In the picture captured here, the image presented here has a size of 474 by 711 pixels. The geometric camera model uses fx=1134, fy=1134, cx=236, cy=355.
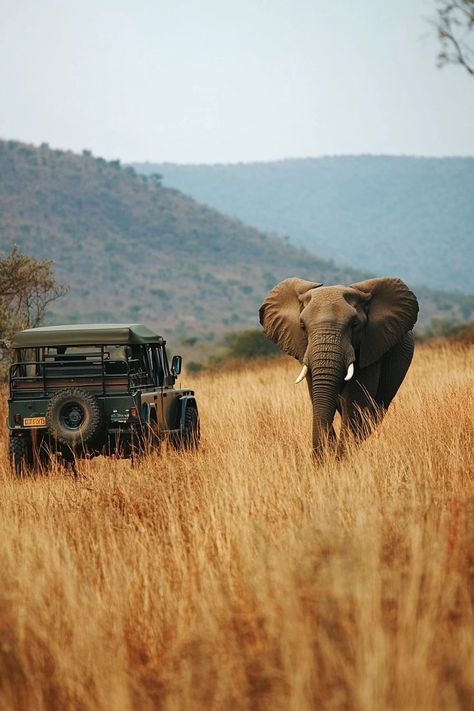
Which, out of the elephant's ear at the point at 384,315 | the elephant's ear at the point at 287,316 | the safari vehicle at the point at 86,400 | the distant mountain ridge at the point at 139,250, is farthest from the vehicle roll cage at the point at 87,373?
the distant mountain ridge at the point at 139,250

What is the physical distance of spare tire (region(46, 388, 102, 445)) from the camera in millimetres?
11297

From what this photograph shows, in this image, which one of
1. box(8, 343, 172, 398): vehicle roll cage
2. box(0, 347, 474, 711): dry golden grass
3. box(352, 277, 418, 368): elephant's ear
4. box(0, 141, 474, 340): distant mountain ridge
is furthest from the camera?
box(0, 141, 474, 340): distant mountain ridge

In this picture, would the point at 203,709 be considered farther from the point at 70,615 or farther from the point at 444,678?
the point at 70,615

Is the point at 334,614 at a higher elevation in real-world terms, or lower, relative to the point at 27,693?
higher

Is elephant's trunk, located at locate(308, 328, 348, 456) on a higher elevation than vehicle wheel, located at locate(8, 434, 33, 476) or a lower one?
higher

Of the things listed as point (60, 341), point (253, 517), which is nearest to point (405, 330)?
point (60, 341)

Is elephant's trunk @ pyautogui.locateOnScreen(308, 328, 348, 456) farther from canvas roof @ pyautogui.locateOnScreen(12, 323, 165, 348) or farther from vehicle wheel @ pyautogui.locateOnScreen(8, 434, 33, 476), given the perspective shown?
vehicle wheel @ pyautogui.locateOnScreen(8, 434, 33, 476)

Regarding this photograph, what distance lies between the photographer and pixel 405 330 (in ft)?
37.6

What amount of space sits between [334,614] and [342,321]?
6.35 meters

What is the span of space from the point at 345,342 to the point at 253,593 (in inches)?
226

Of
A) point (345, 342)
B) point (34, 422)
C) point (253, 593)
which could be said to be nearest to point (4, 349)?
point (34, 422)

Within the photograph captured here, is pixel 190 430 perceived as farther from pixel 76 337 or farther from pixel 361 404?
pixel 361 404

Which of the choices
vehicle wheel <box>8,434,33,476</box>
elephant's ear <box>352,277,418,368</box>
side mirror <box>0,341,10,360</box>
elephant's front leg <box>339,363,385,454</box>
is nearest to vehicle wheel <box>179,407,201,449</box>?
vehicle wheel <box>8,434,33,476</box>

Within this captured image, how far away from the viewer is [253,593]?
4992 millimetres
